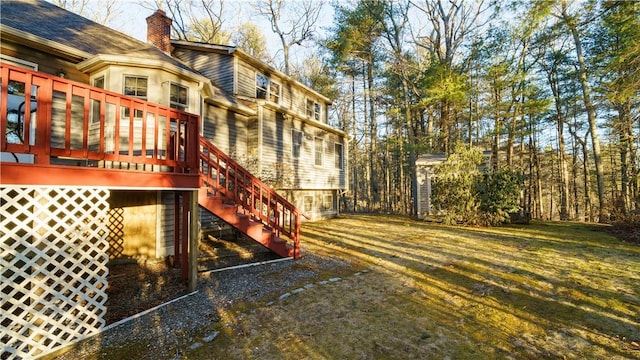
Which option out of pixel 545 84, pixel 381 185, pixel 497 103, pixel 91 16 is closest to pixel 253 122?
pixel 91 16

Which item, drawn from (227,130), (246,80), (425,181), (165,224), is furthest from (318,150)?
(165,224)

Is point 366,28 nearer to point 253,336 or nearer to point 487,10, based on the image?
point 487,10

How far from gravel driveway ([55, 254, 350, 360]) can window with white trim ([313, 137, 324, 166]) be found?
949cm

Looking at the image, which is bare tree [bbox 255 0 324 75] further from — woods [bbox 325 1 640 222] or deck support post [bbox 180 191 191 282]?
deck support post [bbox 180 191 191 282]

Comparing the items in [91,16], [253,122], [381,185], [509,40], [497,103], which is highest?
[91,16]

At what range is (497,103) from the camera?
61.2 ft

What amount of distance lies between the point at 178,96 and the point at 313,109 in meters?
10.4

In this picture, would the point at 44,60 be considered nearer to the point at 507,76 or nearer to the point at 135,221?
the point at 135,221

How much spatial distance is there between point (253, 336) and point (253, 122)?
9.54 meters

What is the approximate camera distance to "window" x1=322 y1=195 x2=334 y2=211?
1686 cm

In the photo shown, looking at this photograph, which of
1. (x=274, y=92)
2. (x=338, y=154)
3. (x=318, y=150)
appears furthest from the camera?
(x=338, y=154)

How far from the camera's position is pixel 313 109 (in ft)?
57.4

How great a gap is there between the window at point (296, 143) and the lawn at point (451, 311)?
6.93 meters

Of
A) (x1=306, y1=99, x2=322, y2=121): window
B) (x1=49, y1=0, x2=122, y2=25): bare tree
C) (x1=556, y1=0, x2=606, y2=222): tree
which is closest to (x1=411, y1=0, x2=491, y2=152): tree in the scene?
(x1=556, y1=0, x2=606, y2=222): tree
